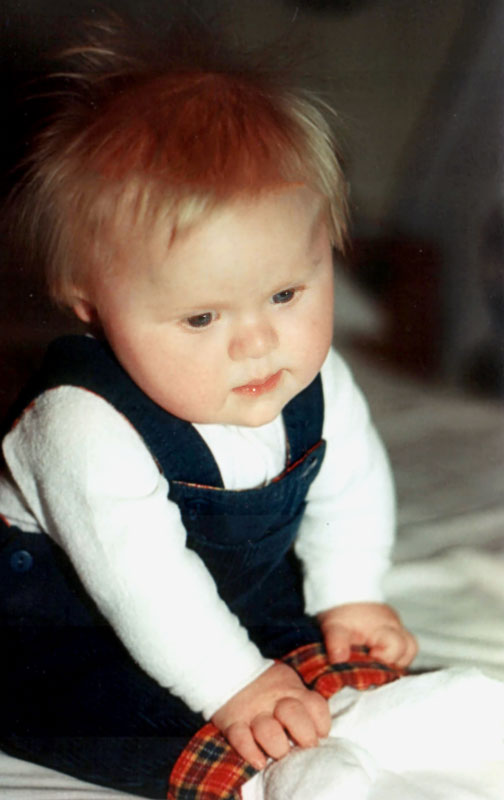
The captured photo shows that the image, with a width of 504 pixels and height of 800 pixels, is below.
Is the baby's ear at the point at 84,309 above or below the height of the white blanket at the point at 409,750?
above

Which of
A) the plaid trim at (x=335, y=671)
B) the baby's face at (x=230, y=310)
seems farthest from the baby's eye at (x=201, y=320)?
the plaid trim at (x=335, y=671)

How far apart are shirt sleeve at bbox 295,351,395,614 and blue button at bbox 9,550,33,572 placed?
249 mm

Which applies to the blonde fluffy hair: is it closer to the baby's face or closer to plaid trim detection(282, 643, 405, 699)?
the baby's face

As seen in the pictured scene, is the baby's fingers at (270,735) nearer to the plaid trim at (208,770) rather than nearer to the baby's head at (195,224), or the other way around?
the plaid trim at (208,770)

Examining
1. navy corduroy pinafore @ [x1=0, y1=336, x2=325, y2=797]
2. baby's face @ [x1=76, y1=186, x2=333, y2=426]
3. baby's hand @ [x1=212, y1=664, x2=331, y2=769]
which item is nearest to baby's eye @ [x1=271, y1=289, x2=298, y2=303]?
baby's face @ [x1=76, y1=186, x2=333, y2=426]

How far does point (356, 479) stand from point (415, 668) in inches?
6.7

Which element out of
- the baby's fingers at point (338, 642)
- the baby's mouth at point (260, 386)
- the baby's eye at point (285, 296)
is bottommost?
the baby's fingers at point (338, 642)

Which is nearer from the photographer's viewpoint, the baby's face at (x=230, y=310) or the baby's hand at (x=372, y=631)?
the baby's face at (x=230, y=310)

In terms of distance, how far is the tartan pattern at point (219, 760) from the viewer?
0.64 m

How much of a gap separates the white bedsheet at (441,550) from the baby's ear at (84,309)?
35cm

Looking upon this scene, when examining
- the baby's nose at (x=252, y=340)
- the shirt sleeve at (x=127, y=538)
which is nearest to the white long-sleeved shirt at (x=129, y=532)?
the shirt sleeve at (x=127, y=538)

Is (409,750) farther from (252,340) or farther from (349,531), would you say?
(252,340)

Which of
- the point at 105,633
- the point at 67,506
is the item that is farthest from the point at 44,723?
the point at 67,506

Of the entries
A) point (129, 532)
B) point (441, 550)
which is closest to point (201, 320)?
point (129, 532)
